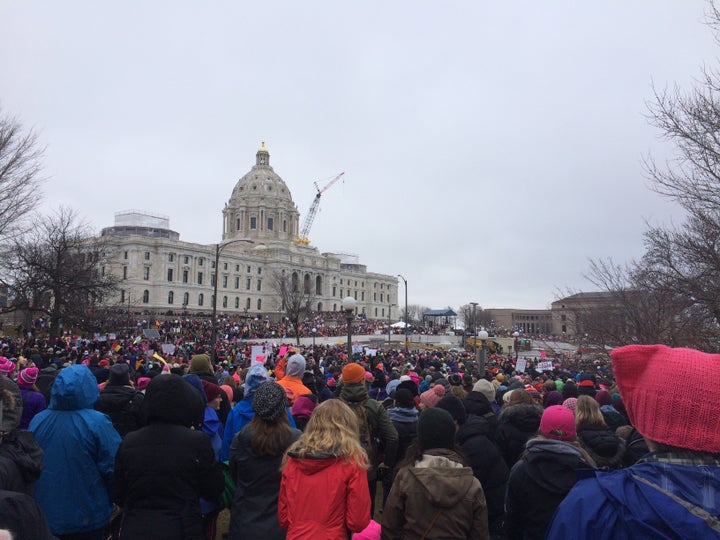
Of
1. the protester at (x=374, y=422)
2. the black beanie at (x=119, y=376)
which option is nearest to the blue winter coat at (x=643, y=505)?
the protester at (x=374, y=422)

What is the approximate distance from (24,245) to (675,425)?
36.4 m

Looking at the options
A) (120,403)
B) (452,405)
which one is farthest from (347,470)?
(120,403)

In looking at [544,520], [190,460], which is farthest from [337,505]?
[544,520]

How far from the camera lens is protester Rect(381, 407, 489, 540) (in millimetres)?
3424

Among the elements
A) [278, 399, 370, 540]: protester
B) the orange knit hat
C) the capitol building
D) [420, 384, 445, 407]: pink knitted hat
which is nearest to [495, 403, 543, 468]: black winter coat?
[420, 384, 445, 407]: pink knitted hat

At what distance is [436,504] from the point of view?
3.42 metres

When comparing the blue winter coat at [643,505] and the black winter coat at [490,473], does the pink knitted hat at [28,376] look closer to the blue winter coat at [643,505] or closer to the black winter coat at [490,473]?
the black winter coat at [490,473]

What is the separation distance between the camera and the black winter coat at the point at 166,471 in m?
3.74

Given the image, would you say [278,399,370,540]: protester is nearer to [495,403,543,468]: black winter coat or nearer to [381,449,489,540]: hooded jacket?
[381,449,489,540]: hooded jacket

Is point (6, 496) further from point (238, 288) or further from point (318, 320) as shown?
point (238, 288)

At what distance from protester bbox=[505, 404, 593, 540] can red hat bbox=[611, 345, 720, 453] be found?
1.80 metres

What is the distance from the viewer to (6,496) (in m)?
2.05

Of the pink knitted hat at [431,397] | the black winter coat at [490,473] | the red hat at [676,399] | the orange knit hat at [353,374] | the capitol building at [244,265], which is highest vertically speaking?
the capitol building at [244,265]

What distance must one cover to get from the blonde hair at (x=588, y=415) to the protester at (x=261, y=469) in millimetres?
2903
